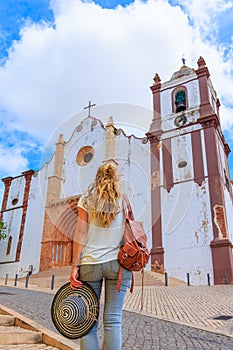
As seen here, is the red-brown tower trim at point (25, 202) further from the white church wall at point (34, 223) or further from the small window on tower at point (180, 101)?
the small window on tower at point (180, 101)

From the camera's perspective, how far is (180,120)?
18.5 m

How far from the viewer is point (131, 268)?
231 centimetres

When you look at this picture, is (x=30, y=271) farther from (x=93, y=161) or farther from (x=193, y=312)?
(x=193, y=312)

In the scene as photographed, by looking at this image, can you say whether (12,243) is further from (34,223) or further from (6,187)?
(6,187)

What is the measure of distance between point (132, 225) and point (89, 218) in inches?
13.2

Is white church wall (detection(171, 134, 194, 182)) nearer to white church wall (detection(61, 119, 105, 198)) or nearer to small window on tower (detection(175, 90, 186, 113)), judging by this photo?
small window on tower (detection(175, 90, 186, 113))

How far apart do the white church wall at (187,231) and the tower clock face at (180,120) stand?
3650 mm

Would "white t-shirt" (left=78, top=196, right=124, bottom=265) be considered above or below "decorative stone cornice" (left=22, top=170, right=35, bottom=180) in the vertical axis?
below

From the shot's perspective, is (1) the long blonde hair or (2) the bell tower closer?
(1) the long blonde hair

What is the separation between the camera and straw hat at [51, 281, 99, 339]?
7.58ft

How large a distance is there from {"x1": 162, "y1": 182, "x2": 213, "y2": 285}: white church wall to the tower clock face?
3650 millimetres

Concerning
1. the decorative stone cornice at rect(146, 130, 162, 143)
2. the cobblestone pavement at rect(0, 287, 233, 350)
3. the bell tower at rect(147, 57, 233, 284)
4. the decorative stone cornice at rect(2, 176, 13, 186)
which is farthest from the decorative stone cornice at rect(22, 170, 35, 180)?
the cobblestone pavement at rect(0, 287, 233, 350)

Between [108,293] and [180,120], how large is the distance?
17.1 metres

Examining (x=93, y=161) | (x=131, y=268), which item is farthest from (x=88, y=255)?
(x=93, y=161)
